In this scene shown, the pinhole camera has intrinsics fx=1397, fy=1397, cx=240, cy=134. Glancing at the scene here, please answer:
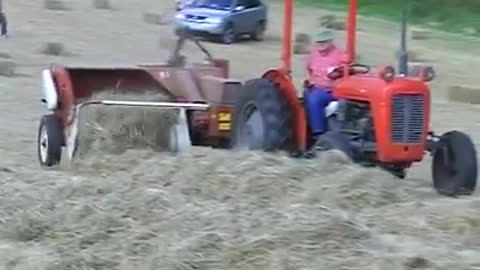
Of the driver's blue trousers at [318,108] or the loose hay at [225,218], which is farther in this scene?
the driver's blue trousers at [318,108]

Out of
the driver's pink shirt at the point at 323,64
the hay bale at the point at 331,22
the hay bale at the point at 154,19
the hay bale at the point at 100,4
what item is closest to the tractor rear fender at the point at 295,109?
the driver's pink shirt at the point at 323,64

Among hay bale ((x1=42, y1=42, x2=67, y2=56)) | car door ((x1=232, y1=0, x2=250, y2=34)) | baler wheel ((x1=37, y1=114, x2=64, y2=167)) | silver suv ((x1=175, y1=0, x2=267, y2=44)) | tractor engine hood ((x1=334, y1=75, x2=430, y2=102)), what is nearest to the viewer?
tractor engine hood ((x1=334, y1=75, x2=430, y2=102))

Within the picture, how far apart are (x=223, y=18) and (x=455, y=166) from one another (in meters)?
24.1

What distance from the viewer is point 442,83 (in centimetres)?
2991

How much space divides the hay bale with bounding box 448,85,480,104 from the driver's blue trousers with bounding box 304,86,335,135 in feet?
41.6

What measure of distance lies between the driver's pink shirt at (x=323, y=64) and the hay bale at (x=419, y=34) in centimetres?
2838

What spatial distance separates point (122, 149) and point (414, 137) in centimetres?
Answer: 267

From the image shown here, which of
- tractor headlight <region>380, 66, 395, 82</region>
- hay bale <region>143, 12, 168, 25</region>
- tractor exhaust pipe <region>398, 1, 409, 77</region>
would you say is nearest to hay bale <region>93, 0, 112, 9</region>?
hay bale <region>143, 12, 168, 25</region>

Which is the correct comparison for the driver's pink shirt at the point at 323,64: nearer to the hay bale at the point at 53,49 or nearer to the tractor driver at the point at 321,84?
the tractor driver at the point at 321,84

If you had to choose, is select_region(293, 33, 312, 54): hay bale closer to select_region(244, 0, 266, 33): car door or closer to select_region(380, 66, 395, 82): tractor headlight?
select_region(244, 0, 266, 33): car door

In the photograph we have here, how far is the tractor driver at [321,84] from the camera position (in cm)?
1246

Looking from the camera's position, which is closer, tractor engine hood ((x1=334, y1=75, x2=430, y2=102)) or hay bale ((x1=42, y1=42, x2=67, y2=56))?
tractor engine hood ((x1=334, y1=75, x2=430, y2=102))

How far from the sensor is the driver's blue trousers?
40.9 ft

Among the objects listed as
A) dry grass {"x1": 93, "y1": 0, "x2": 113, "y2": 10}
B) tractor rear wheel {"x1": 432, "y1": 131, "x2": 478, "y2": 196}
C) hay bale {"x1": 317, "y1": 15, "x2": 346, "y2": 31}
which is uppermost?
dry grass {"x1": 93, "y1": 0, "x2": 113, "y2": 10}
